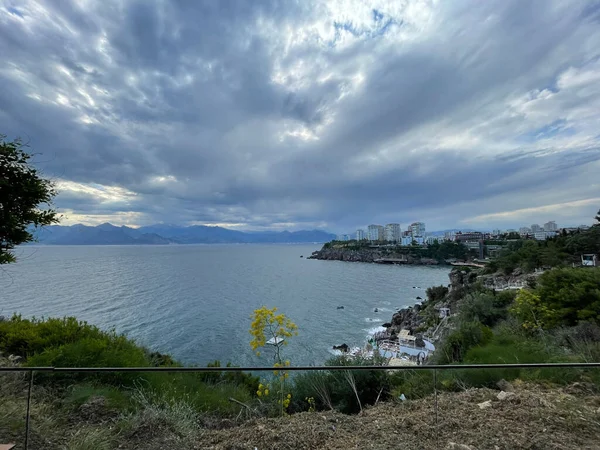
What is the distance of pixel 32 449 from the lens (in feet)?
7.36

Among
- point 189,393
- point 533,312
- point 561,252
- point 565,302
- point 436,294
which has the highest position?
point 561,252

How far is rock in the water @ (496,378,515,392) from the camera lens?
330 centimetres

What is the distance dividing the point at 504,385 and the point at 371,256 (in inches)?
3759

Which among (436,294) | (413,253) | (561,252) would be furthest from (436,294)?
(413,253)

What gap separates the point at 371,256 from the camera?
96062mm

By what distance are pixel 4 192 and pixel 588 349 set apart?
30.4 feet

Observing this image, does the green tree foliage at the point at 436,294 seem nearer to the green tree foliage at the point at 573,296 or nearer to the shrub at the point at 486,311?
the shrub at the point at 486,311

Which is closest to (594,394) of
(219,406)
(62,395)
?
(219,406)

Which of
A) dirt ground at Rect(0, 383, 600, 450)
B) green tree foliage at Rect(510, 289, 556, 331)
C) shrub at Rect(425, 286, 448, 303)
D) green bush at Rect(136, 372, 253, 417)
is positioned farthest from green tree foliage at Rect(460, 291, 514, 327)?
shrub at Rect(425, 286, 448, 303)

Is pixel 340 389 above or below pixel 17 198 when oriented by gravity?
below

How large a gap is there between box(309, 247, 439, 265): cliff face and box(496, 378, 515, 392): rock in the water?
294ft

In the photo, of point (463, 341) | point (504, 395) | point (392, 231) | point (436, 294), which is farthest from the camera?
point (392, 231)

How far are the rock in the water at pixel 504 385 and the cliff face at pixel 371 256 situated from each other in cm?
8956

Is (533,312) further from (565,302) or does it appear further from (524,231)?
(524,231)
